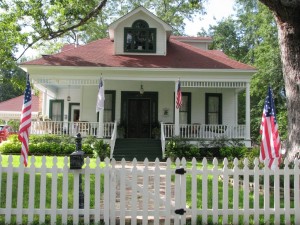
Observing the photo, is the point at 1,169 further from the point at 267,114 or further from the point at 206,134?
the point at 206,134

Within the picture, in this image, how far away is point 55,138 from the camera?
1758cm

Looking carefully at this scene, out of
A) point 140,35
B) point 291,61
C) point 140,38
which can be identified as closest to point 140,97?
point 140,38

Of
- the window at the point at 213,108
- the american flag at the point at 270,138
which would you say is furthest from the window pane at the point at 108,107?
the american flag at the point at 270,138

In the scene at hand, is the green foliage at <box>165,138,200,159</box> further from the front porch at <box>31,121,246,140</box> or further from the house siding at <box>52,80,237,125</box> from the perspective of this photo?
the house siding at <box>52,80,237,125</box>

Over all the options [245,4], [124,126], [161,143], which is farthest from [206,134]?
[245,4]

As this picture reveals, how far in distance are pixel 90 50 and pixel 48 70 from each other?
3278mm

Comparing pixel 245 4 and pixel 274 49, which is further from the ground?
pixel 245 4

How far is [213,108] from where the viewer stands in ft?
69.1

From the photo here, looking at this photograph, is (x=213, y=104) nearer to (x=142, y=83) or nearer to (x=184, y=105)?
(x=184, y=105)

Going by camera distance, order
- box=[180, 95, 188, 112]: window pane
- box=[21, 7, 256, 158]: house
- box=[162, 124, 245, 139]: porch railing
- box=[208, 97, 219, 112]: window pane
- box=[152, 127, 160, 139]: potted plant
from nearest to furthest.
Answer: box=[162, 124, 245, 139]: porch railing < box=[21, 7, 256, 158]: house < box=[152, 127, 160, 139]: potted plant < box=[180, 95, 188, 112]: window pane < box=[208, 97, 219, 112]: window pane

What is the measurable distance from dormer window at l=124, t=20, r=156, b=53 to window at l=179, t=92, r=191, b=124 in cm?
339

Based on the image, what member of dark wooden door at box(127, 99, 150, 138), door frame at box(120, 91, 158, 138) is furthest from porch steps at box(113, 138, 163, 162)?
door frame at box(120, 91, 158, 138)

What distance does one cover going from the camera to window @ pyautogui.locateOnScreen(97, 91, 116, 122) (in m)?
20.6

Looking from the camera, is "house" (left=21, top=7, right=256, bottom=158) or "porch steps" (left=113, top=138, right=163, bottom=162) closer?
"porch steps" (left=113, top=138, right=163, bottom=162)
